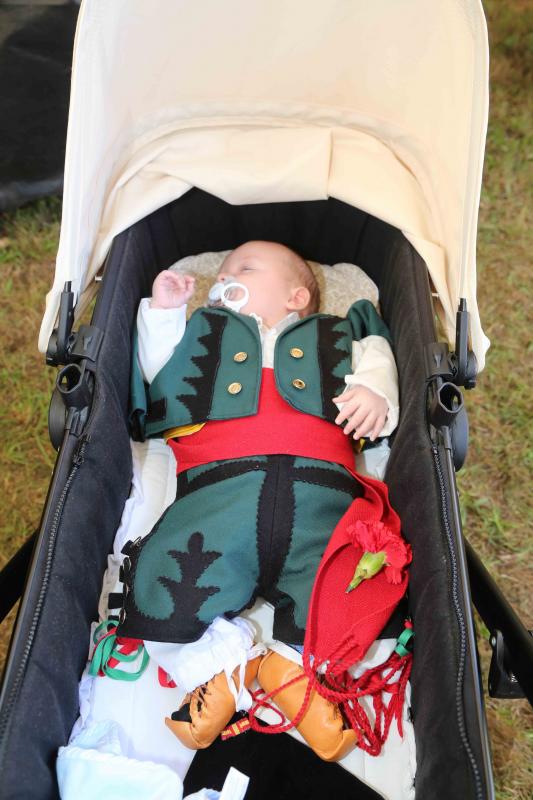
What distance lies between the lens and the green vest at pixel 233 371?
1.45 metres

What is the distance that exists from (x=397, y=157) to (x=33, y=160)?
3.78ft

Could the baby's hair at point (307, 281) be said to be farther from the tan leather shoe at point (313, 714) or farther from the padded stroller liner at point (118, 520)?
the tan leather shoe at point (313, 714)

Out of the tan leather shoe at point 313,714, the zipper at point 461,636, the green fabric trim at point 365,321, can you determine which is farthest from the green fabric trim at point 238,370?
the tan leather shoe at point 313,714

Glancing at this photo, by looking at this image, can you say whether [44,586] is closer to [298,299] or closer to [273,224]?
[298,299]

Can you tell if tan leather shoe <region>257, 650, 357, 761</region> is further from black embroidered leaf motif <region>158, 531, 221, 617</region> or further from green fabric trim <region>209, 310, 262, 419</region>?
green fabric trim <region>209, 310, 262, 419</region>

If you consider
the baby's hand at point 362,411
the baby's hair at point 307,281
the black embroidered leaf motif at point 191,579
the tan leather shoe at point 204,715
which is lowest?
the tan leather shoe at point 204,715

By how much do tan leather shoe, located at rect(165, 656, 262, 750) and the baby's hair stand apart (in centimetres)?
85

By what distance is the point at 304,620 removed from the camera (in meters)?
1.27

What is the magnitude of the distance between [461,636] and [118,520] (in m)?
0.70

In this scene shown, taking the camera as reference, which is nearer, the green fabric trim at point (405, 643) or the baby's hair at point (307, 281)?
the green fabric trim at point (405, 643)

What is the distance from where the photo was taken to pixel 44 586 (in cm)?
116

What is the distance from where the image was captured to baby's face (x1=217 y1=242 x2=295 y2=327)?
1.62 m

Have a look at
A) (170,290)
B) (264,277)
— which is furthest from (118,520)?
(264,277)

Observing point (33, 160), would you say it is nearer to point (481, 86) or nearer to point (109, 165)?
point (109, 165)
